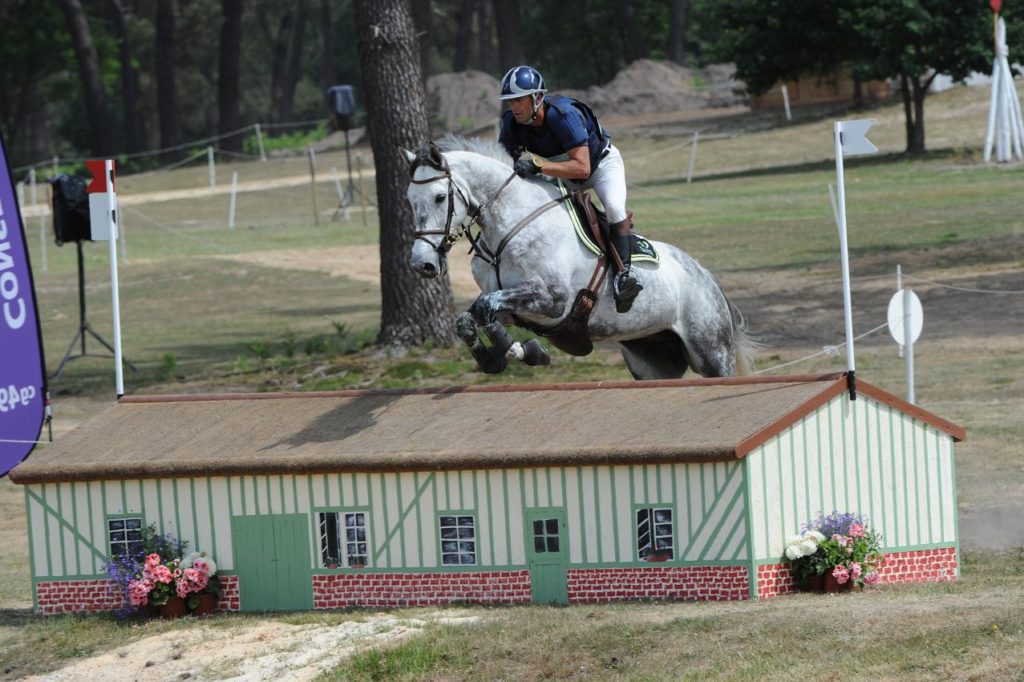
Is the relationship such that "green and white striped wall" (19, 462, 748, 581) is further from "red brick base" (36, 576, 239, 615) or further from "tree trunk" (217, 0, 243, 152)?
"tree trunk" (217, 0, 243, 152)

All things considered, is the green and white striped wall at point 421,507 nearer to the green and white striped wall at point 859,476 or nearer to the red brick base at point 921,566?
the green and white striped wall at point 859,476

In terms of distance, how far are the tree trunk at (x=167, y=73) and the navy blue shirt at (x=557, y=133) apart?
1969 inches

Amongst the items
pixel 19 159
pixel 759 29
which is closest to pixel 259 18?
pixel 19 159

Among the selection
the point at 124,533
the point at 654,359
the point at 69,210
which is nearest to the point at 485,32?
the point at 69,210

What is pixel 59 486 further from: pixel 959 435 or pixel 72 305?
pixel 72 305

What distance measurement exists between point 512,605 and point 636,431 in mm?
1340

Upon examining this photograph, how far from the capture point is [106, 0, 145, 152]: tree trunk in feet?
199

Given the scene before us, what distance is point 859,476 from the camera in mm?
9961

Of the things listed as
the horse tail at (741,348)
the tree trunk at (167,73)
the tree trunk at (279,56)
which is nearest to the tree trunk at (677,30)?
the tree trunk at (279,56)

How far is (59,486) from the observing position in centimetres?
1069

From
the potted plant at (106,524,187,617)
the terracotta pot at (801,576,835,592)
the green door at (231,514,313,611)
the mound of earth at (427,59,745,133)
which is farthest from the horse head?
the mound of earth at (427,59,745,133)

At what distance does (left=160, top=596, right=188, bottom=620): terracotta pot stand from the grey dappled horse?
2.52 m

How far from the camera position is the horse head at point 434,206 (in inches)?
374

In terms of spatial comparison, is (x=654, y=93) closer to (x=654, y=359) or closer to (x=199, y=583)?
(x=654, y=359)
